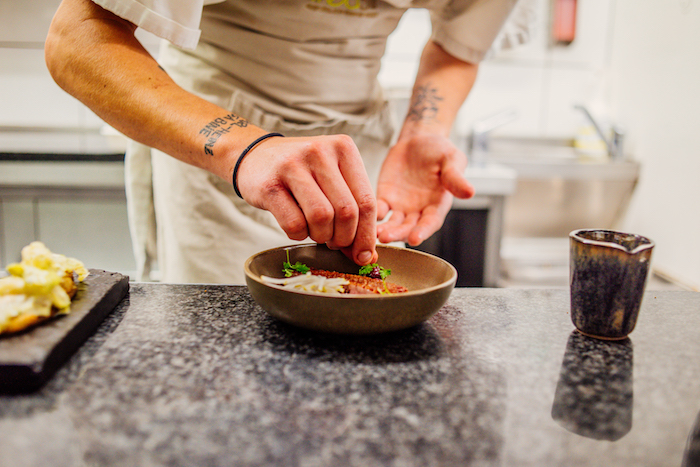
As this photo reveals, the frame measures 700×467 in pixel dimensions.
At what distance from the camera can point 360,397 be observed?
590 mm

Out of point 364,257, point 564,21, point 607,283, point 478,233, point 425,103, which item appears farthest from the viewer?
point 564,21

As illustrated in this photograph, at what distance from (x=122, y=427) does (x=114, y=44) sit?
734 mm

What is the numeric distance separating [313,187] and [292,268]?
203 mm

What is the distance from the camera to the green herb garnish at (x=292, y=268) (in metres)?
0.89

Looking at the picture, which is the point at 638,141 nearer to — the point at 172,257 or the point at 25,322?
the point at 172,257

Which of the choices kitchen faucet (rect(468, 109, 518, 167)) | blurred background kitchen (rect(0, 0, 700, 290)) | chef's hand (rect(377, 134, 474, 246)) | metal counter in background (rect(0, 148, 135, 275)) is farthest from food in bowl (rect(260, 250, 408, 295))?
kitchen faucet (rect(468, 109, 518, 167))

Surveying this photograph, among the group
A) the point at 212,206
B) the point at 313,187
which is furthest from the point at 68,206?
the point at 313,187

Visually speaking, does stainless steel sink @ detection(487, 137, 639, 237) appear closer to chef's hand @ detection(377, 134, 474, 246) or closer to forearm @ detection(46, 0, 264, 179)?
chef's hand @ detection(377, 134, 474, 246)

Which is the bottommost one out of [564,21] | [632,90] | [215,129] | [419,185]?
[419,185]

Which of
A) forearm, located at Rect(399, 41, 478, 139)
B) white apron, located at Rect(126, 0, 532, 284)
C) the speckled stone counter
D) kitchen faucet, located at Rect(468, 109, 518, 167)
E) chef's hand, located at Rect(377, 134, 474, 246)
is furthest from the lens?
kitchen faucet, located at Rect(468, 109, 518, 167)

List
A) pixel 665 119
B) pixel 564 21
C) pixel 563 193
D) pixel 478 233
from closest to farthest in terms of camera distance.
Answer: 1. pixel 478 233
2. pixel 665 119
3. pixel 563 193
4. pixel 564 21

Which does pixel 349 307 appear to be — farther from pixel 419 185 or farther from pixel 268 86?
pixel 268 86

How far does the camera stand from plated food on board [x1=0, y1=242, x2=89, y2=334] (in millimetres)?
641

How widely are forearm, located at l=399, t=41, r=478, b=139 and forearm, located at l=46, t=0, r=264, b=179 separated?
67 cm
